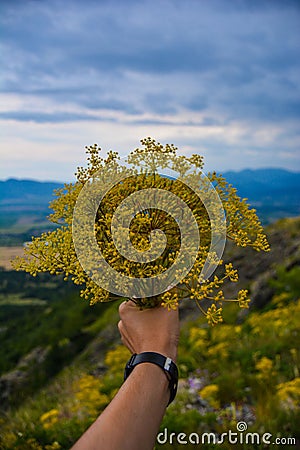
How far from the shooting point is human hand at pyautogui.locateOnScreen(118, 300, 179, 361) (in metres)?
2.61

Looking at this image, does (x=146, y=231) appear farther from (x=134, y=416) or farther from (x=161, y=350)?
(x=134, y=416)

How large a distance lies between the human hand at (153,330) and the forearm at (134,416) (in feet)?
0.53

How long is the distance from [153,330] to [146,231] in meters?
0.63

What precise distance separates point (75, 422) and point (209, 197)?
572cm

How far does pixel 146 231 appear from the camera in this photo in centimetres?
256

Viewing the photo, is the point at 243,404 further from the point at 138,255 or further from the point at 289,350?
the point at 138,255

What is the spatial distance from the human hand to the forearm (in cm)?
16

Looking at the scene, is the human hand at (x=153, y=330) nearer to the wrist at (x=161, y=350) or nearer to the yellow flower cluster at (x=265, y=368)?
the wrist at (x=161, y=350)

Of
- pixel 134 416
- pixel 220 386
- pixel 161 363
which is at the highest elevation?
pixel 220 386

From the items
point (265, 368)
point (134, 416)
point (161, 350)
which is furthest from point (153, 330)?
point (265, 368)

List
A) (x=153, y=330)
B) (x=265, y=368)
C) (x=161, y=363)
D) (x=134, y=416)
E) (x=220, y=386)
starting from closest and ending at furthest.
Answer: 1. (x=134, y=416)
2. (x=161, y=363)
3. (x=153, y=330)
4. (x=265, y=368)
5. (x=220, y=386)

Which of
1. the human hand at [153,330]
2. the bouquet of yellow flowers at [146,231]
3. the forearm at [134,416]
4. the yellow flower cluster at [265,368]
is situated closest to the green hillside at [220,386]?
the yellow flower cluster at [265,368]

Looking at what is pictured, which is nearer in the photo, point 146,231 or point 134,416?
point 134,416

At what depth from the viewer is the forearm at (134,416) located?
2064mm
